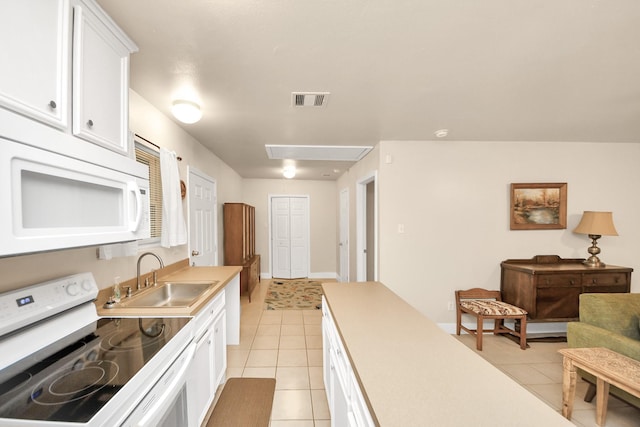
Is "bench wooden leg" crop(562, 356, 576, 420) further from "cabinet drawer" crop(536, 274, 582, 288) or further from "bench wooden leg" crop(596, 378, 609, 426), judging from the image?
"cabinet drawer" crop(536, 274, 582, 288)

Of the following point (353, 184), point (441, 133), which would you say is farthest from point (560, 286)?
point (353, 184)

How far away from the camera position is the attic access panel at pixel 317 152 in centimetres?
344

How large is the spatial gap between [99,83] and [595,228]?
4610 millimetres

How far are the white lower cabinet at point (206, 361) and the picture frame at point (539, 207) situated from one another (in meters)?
3.50

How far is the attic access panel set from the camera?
3.44 m

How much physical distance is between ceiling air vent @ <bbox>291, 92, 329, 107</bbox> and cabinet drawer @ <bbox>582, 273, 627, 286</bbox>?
136 inches

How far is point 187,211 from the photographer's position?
9.49ft

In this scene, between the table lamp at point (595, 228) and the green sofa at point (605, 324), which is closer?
the green sofa at point (605, 324)

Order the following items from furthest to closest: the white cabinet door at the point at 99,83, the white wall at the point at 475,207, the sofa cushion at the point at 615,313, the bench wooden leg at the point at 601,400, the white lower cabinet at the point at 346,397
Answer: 1. the white wall at the point at 475,207
2. the sofa cushion at the point at 615,313
3. the bench wooden leg at the point at 601,400
4. the white cabinet door at the point at 99,83
5. the white lower cabinet at the point at 346,397

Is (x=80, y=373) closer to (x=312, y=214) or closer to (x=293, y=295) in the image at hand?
(x=293, y=295)

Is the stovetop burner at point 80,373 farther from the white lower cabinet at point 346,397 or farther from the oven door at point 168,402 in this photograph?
the white lower cabinet at point 346,397

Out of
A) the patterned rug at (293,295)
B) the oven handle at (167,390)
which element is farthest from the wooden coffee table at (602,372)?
the patterned rug at (293,295)

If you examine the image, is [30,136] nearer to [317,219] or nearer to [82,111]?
[82,111]

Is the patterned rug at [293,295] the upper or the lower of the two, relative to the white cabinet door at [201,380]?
lower
